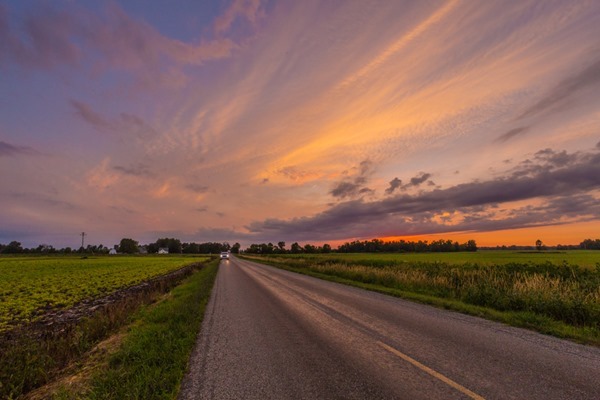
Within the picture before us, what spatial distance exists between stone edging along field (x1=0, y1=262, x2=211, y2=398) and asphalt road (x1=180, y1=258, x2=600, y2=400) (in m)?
3.38

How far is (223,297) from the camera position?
15734 mm

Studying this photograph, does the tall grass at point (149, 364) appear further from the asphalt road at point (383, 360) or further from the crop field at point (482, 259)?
the crop field at point (482, 259)

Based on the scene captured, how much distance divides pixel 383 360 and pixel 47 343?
9.65 m

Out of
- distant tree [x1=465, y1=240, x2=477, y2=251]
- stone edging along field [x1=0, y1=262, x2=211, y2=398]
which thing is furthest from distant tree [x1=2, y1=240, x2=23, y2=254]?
distant tree [x1=465, y1=240, x2=477, y2=251]

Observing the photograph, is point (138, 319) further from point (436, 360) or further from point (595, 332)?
point (595, 332)

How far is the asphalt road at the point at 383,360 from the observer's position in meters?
4.73

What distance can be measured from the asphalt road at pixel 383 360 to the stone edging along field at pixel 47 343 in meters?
3.38

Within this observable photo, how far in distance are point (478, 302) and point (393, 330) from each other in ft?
21.8

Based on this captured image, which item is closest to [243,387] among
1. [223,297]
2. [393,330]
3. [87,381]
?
[87,381]

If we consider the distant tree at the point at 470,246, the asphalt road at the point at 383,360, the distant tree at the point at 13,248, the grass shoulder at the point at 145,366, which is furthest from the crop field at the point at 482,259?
the distant tree at the point at 13,248

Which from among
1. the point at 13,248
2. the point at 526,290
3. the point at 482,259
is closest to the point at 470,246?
the point at 482,259

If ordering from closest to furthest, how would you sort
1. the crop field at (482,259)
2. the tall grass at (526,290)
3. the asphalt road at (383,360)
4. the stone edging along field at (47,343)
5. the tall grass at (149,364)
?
the asphalt road at (383,360) < the tall grass at (149,364) < the stone edging along field at (47,343) < the tall grass at (526,290) < the crop field at (482,259)

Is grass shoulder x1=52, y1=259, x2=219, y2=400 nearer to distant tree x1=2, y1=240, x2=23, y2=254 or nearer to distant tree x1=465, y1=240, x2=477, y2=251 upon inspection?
distant tree x1=465, y1=240, x2=477, y2=251

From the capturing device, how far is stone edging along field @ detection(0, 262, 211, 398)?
6.61 meters
